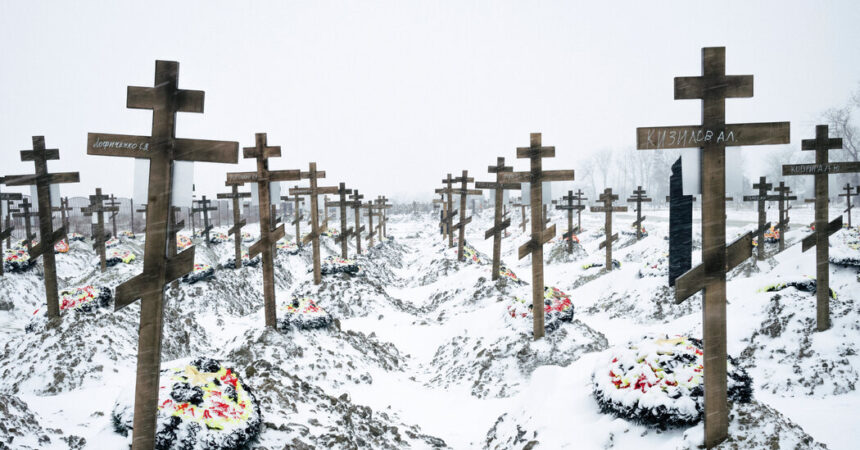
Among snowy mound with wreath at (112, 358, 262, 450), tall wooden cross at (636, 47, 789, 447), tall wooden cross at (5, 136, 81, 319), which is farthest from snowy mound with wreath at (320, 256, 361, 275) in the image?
tall wooden cross at (636, 47, 789, 447)

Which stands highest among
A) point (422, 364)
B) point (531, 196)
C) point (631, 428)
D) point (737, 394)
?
point (531, 196)

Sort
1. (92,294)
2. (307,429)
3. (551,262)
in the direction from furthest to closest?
(551,262) → (92,294) → (307,429)

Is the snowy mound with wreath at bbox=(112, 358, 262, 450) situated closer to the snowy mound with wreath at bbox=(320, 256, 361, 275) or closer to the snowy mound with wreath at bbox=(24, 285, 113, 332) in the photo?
Answer: the snowy mound with wreath at bbox=(24, 285, 113, 332)

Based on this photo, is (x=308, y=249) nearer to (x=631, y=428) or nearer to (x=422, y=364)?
(x=422, y=364)

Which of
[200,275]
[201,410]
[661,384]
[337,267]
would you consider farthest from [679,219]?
[200,275]

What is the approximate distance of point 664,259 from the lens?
15.9 meters

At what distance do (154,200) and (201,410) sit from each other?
2.38 meters

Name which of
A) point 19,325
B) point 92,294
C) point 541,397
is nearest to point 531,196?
A: point 541,397

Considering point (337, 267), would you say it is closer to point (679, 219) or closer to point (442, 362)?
point (442, 362)

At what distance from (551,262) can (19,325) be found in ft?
72.9

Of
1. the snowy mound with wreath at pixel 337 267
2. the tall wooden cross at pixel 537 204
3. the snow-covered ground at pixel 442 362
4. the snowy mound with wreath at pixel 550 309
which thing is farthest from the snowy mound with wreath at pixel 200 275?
the tall wooden cross at pixel 537 204

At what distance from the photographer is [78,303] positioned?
36.8 ft

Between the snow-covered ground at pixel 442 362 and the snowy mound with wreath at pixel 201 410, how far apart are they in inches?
10.7

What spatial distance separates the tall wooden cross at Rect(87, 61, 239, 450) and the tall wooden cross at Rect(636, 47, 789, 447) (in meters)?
4.46
